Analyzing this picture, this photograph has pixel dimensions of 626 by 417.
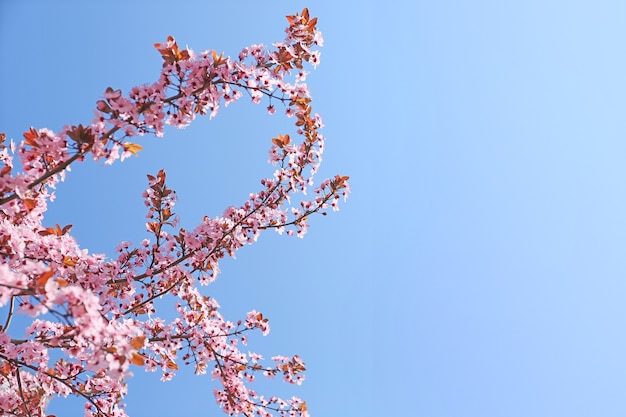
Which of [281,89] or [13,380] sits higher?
[281,89]

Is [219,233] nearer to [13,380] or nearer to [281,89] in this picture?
[281,89]

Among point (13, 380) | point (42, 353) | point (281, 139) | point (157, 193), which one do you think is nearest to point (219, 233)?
point (157, 193)

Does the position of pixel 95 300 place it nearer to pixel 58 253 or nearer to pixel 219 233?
pixel 58 253

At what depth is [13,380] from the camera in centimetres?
602

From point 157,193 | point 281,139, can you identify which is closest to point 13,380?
point 157,193

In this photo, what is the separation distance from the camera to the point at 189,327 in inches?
243

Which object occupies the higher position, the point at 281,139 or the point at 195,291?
the point at 281,139

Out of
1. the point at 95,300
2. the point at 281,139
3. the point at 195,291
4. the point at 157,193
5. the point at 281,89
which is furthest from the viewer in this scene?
the point at 195,291

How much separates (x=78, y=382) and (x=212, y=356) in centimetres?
175

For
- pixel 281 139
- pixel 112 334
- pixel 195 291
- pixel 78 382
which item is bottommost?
pixel 112 334

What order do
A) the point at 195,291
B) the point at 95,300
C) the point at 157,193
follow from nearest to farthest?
the point at 95,300 → the point at 157,193 → the point at 195,291

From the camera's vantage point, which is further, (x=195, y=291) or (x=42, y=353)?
(x=195, y=291)

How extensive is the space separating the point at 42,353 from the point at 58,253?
167 centimetres

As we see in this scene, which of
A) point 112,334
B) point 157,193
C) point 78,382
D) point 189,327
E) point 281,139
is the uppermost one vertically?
point 281,139
